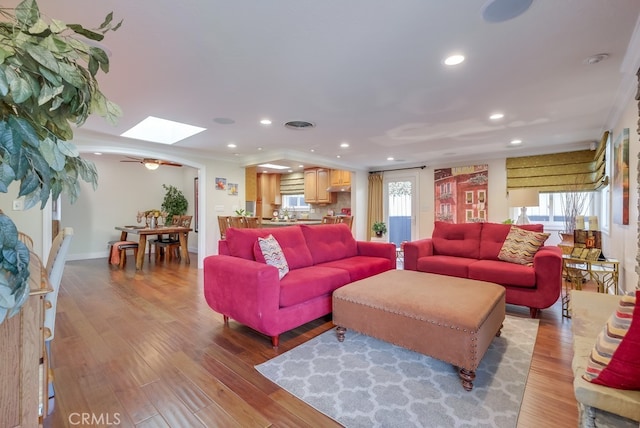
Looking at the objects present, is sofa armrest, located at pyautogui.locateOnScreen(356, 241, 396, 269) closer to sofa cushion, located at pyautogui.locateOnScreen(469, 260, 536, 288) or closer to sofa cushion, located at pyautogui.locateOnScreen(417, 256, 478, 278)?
sofa cushion, located at pyautogui.locateOnScreen(417, 256, 478, 278)

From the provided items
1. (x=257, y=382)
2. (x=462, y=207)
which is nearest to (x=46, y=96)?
(x=257, y=382)

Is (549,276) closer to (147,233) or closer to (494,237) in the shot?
(494,237)

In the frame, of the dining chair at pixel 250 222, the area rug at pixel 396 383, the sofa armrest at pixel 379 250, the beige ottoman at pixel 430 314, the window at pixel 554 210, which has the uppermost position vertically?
the window at pixel 554 210

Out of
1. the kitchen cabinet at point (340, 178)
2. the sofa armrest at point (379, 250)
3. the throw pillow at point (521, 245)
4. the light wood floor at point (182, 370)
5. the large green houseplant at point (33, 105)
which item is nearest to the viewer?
the large green houseplant at point (33, 105)

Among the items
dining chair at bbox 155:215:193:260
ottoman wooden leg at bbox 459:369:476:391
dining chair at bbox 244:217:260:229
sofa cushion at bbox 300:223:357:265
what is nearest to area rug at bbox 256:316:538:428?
ottoman wooden leg at bbox 459:369:476:391

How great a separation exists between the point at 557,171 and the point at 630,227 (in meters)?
2.74

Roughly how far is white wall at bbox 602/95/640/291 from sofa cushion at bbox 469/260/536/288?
0.78 m

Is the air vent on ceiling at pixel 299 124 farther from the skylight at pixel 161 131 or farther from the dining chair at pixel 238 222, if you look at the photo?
the dining chair at pixel 238 222

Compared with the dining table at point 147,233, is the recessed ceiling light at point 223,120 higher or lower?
higher

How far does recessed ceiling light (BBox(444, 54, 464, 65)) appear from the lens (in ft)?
6.97

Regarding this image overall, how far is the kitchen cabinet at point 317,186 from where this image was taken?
7.88 meters

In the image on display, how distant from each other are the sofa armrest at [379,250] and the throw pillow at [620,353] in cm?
272

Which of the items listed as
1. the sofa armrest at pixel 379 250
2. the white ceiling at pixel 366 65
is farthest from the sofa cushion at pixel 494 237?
the white ceiling at pixel 366 65

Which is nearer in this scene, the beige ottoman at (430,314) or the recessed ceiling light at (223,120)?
the beige ottoman at (430,314)
